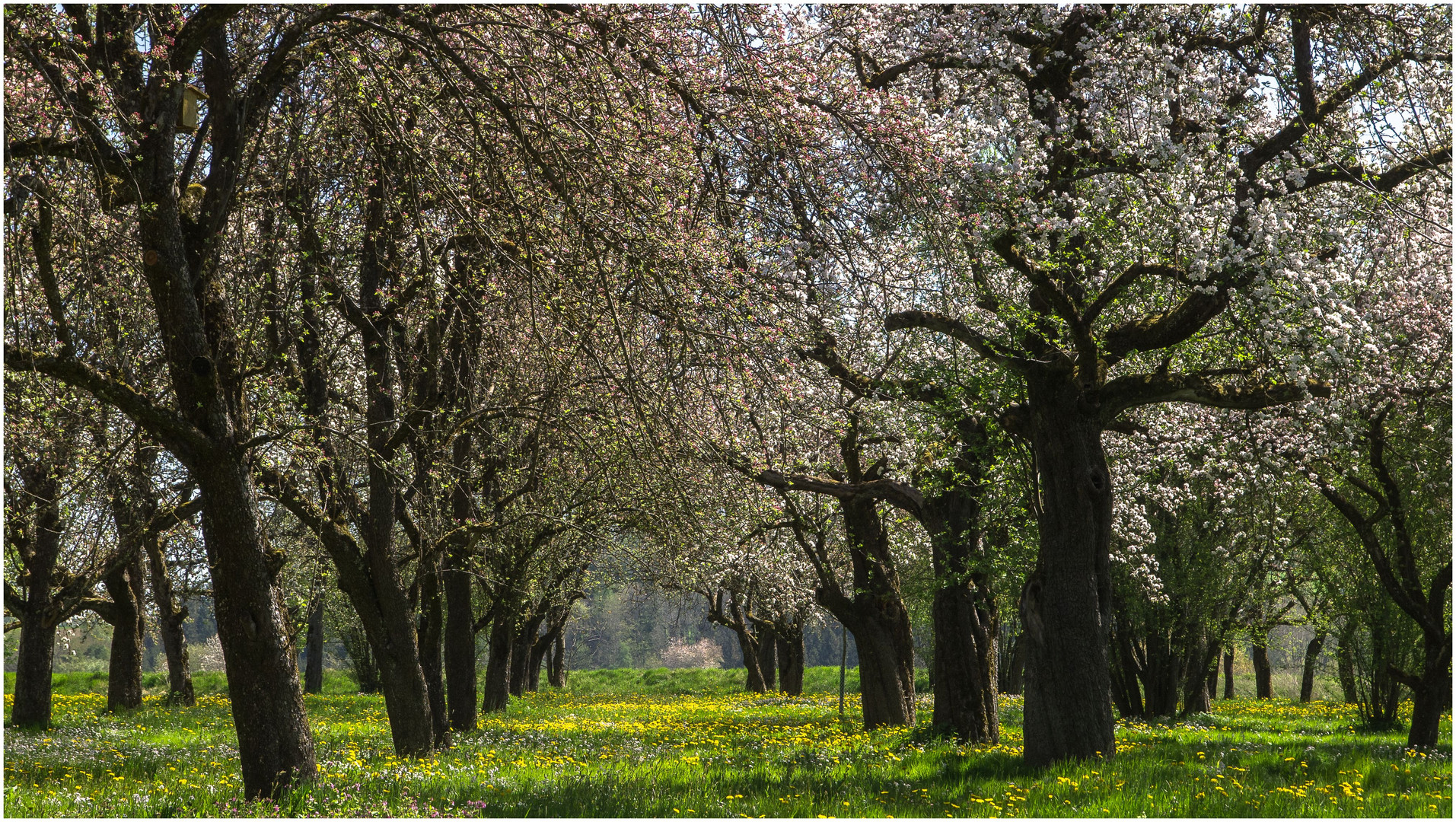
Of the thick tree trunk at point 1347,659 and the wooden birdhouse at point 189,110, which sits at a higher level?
the wooden birdhouse at point 189,110

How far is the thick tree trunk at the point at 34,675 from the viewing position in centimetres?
1534

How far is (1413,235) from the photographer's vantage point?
1074 cm

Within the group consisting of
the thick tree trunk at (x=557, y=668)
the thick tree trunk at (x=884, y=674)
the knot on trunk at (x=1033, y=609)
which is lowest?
the thick tree trunk at (x=557, y=668)

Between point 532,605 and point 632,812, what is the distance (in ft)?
56.6

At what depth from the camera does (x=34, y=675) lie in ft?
51.0

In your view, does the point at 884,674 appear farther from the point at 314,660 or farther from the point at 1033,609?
the point at 314,660

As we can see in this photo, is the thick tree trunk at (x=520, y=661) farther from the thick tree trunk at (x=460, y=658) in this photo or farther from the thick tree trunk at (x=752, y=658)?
the thick tree trunk at (x=460, y=658)

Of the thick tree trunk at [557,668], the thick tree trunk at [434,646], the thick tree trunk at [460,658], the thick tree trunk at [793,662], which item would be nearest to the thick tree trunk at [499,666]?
the thick tree trunk at [460,658]

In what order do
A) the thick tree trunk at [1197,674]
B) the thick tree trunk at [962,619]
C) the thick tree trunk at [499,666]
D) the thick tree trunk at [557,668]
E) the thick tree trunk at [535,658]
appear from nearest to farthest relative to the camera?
the thick tree trunk at [962,619], the thick tree trunk at [499,666], the thick tree trunk at [1197,674], the thick tree trunk at [535,658], the thick tree trunk at [557,668]

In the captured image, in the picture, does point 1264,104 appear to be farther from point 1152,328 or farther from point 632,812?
point 632,812

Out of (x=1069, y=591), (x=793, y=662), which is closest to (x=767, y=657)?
(x=793, y=662)

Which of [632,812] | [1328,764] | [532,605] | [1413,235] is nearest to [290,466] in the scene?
[632,812]

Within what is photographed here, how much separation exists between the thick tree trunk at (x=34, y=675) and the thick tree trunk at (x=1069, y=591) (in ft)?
48.6

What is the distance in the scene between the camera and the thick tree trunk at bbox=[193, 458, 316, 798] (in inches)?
284
